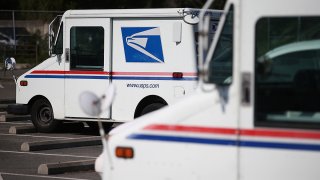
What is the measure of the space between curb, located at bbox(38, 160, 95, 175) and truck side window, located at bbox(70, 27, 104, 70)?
4.02 meters

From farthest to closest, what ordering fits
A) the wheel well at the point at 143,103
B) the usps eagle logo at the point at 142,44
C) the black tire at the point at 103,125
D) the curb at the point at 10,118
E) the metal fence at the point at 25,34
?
the metal fence at the point at 25,34
the curb at the point at 10,118
the black tire at the point at 103,125
the wheel well at the point at 143,103
the usps eagle logo at the point at 142,44

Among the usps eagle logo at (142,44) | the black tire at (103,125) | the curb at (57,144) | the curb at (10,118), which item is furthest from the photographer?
the curb at (10,118)

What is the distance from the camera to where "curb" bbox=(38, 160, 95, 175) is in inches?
407

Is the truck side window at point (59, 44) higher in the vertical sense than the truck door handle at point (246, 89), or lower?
higher

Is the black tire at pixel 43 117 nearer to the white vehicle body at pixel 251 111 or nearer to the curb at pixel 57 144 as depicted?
the curb at pixel 57 144

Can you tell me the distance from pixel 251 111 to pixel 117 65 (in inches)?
362

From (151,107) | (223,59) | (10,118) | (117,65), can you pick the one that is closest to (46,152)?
(151,107)

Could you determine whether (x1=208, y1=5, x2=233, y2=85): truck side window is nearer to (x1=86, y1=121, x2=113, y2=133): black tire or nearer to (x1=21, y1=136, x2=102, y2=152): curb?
(x1=21, y1=136, x2=102, y2=152): curb

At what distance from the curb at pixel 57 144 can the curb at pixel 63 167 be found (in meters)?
1.97

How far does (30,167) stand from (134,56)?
366 centimetres

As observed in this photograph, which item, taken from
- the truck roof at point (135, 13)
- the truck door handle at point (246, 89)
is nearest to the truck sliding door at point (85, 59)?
the truck roof at point (135, 13)

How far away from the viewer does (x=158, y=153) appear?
17.8ft

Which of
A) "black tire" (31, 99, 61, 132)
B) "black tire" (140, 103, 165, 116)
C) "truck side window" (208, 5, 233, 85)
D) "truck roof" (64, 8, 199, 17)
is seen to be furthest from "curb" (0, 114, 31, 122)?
"truck side window" (208, 5, 233, 85)

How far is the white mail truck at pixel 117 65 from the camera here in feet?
44.1
